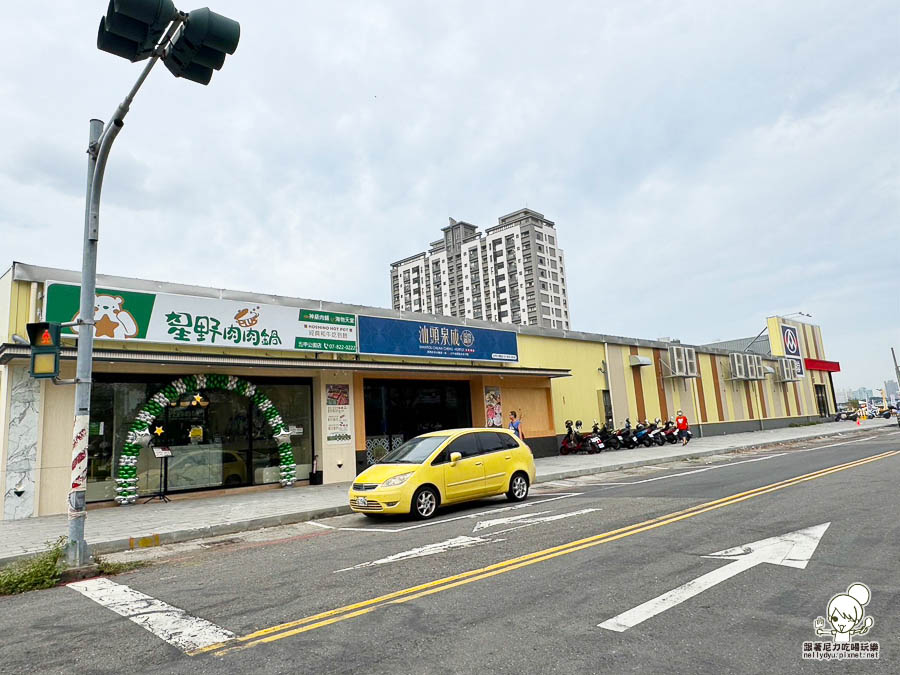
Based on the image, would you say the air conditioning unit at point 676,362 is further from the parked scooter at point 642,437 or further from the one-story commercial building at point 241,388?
the one-story commercial building at point 241,388

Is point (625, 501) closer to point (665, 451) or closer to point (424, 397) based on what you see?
point (424, 397)

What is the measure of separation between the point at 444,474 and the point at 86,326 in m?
6.54

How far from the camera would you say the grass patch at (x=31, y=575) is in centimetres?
721

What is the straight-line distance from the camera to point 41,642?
16.9 feet

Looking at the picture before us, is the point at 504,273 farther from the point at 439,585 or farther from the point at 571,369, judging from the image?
the point at 439,585

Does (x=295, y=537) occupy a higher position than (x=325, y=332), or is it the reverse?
(x=325, y=332)

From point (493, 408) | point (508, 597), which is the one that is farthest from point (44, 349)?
point (493, 408)

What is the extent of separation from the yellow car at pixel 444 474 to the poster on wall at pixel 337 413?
21.2 feet

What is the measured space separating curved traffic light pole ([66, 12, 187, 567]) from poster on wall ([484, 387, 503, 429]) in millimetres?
15439

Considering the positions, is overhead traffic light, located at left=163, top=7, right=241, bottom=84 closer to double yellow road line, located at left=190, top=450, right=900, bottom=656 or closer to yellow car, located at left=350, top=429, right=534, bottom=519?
double yellow road line, located at left=190, top=450, right=900, bottom=656

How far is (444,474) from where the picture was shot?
11367 mm

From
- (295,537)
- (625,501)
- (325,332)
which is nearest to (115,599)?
(295,537)

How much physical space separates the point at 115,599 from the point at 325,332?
1176 centimetres

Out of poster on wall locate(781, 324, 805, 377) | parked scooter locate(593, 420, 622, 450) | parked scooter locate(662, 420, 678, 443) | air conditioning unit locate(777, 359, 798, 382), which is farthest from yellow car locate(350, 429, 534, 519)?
poster on wall locate(781, 324, 805, 377)
